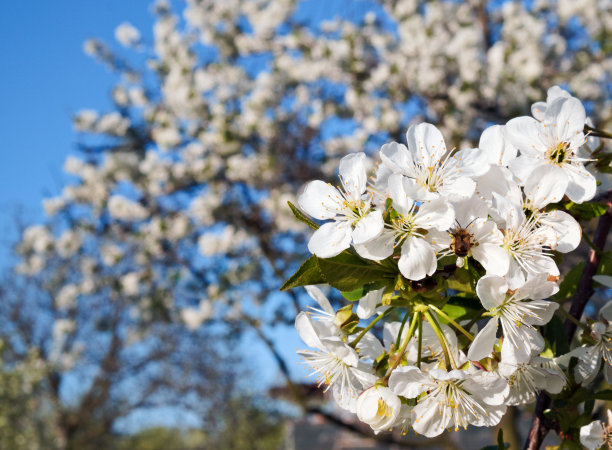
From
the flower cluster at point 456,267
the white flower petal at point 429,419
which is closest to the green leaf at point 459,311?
the flower cluster at point 456,267

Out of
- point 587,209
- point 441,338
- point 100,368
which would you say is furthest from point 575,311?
point 100,368

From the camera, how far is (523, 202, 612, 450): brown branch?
77cm

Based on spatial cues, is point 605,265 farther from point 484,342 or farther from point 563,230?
point 484,342

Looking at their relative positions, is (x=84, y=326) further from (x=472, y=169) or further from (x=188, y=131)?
(x=472, y=169)

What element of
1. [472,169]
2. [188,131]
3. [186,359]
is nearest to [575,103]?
[472,169]

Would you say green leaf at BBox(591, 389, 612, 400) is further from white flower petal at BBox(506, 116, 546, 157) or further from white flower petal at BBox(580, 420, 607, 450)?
white flower petal at BBox(506, 116, 546, 157)

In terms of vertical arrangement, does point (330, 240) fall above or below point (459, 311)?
above

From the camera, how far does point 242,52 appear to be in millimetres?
5852

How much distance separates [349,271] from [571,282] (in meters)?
0.38

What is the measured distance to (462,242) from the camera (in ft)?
2.13

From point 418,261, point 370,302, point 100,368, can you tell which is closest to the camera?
point 418,261

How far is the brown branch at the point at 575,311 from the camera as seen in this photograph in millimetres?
767

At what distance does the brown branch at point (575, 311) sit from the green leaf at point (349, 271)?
293 millimetres

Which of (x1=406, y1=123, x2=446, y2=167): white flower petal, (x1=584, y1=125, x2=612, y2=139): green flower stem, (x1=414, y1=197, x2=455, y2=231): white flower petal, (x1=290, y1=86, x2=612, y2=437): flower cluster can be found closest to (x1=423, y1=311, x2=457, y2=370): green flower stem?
(x1=290, y1=86, x2=612, y2=437): flower cluster
